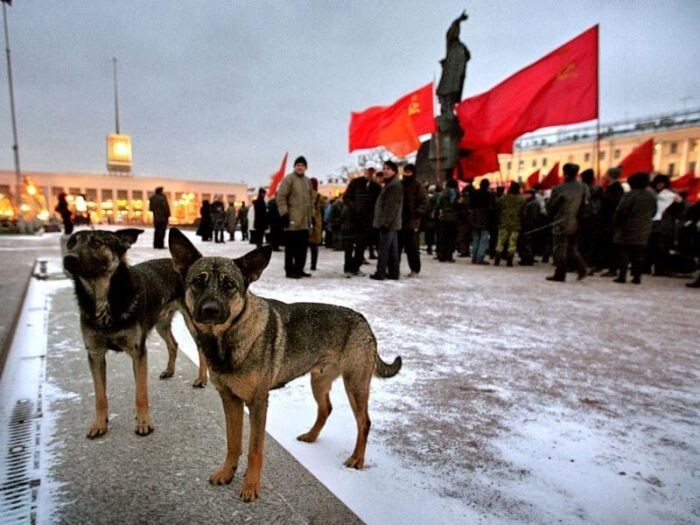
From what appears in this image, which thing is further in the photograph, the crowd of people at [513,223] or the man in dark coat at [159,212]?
the man in dark coat at [159,212]

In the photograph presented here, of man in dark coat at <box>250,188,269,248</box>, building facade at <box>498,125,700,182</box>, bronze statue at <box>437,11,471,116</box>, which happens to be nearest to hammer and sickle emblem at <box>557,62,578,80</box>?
bronze statue at <box>437,11,471,116</box>

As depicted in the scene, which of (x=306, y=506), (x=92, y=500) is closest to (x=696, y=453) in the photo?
(x=306, y=506)

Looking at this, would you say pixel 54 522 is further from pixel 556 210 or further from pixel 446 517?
pixel 556 210

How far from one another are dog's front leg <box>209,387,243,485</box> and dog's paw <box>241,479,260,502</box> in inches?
5.3

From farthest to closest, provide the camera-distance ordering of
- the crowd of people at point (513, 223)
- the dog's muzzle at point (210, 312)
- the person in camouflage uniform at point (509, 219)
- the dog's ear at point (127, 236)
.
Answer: the person in camouflage uniform at point (509, 219) → the crowd of people at point (513, 223) → the dog's ear at point (127, 236) → the dog's muzzle at point (210, 312)

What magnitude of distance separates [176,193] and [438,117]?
3274 inches

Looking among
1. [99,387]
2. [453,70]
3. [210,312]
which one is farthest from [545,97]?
[99,387]

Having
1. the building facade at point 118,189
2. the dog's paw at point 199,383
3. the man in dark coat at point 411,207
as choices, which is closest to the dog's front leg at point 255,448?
the dog's paw at point 199,383

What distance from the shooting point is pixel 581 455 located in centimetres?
231

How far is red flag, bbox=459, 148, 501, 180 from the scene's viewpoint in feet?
40.6

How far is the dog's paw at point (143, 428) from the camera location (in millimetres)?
2422

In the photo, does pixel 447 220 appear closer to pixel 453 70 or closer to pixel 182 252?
pixel 453 70

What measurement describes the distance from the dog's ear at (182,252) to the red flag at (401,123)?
12490mm

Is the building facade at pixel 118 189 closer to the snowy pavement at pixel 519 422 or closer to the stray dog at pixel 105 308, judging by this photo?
the snowy pavement at pixel 519 422
